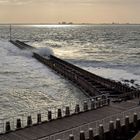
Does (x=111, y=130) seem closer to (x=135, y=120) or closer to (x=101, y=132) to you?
(x=101, y=132)

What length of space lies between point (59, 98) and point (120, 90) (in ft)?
24.7

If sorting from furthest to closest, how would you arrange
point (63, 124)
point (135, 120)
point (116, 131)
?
1. point (135, 120)
2. point (63, 124)
3. point (116, 131)

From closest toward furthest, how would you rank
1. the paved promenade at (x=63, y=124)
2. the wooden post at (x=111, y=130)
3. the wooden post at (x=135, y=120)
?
the paved promenade at (x=63, y=124)
the wooden post at (x=111, y=130)
the wooden post at (x=135, y=120)

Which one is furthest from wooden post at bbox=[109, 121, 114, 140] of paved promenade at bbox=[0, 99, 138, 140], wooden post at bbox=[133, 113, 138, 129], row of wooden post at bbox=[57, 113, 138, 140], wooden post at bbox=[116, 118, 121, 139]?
wooden post at bbox=[133, 113, 138, 129]

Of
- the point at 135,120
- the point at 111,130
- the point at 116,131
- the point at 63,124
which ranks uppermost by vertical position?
the point at 135,120

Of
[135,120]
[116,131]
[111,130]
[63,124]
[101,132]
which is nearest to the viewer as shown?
[101,132]

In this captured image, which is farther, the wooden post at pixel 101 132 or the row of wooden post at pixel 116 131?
the wooden post at pixel 101 132

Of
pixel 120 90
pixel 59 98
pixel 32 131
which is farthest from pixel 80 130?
pixel 59 98

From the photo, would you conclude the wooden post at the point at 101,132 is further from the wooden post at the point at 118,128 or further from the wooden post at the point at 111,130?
the wooden post at the point at 118,128

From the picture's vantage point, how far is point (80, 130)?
2289 centimetres

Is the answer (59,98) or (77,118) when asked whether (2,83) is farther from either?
(77,118)

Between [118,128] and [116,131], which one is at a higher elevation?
[118,128]

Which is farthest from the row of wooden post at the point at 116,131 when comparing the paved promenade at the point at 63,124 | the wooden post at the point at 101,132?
the paved promenade at the point at 63,124

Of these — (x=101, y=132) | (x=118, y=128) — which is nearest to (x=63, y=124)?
(x=101, y=132)
